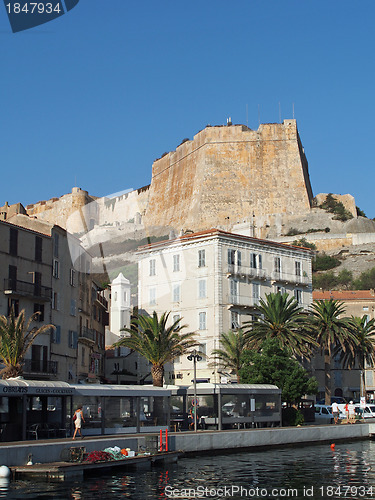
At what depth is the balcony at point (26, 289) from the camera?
45.6 meters

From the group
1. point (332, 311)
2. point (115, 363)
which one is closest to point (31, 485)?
point (332, 311)

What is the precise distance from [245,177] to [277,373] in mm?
88108

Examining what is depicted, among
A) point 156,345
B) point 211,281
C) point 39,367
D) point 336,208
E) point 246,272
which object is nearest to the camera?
point 156,345

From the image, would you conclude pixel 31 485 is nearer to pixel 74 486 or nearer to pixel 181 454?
pixel 74 486

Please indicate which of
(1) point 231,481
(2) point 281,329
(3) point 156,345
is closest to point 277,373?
(2) point 281,329

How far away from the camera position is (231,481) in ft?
82.7

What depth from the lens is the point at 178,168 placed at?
5625 inches

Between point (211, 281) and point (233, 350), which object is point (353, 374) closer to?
point (211, 281)

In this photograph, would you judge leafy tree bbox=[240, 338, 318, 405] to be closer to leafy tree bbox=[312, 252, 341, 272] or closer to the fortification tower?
leafy tree bbox=[312, 252, 341, 272]

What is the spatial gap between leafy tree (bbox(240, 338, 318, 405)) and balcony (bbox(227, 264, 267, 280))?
45.1 feet

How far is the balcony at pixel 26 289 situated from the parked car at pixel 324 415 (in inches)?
853

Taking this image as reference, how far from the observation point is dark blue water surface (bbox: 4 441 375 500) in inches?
880

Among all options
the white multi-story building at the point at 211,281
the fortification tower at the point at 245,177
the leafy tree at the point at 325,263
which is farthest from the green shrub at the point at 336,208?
the white multi-story building at the point at 211,281

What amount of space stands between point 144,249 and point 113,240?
3234cm
